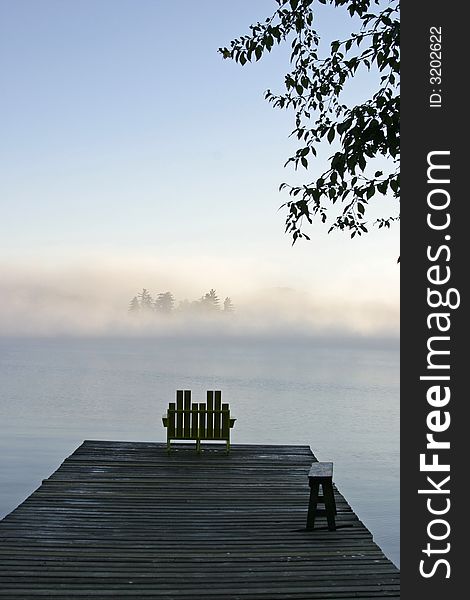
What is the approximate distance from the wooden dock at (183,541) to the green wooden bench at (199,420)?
28.2 inches

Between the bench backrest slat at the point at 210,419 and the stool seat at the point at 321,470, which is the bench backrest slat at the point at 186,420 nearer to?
the bench backrest slat at the point at 210,419

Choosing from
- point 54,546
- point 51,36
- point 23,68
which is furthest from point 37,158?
point 54,546

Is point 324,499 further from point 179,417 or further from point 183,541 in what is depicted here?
point 179,417

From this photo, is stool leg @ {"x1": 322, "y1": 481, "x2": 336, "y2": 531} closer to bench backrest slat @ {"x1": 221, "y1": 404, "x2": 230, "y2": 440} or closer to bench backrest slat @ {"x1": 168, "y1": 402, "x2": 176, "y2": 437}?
bench backrest slat @ {"x1": 221, "y1": 404, "x2": 230, "y2": 440}

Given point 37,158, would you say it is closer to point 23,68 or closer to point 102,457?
point 23,68

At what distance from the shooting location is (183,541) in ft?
24.1

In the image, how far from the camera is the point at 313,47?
6305mm

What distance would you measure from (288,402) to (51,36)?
944 inches

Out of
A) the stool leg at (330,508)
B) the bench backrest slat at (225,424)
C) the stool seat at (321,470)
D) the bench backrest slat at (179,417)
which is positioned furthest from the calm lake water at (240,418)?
the stool leg at (330,508)

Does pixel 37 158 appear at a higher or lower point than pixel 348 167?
higher

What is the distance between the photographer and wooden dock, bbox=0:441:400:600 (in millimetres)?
6102

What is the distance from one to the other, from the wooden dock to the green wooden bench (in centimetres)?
72

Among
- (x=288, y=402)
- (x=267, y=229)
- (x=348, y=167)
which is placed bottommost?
(x=288, y=402)

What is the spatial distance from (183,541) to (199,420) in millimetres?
4291
